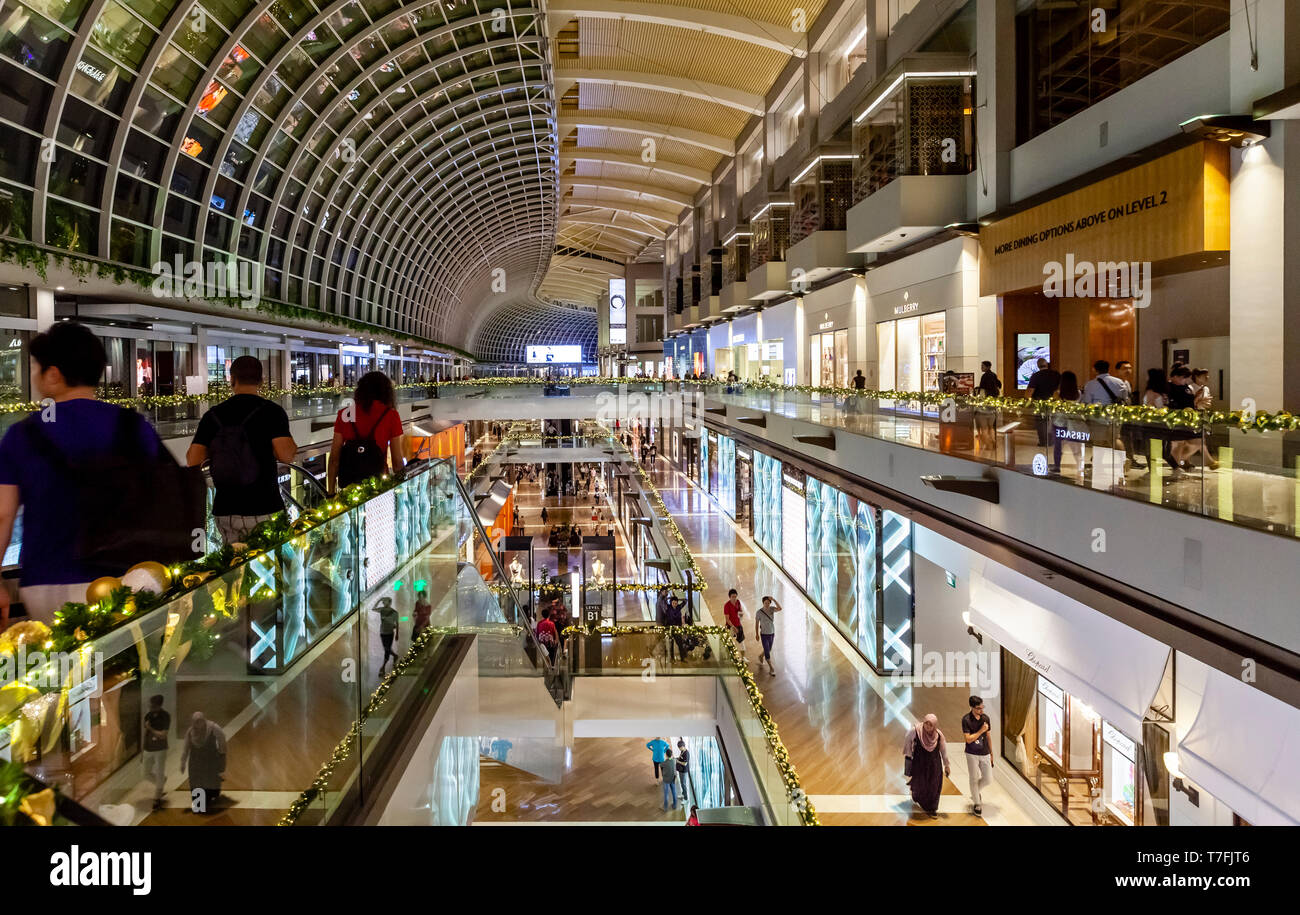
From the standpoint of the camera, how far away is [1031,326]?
50.9ft

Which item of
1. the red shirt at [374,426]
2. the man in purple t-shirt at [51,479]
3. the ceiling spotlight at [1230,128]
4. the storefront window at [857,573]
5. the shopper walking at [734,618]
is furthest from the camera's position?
the shopper walking at [734,618]

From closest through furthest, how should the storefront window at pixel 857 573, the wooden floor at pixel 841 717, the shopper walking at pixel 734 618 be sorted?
the wooden floor at pixel 841 717, the storefront window at pixel 857 573, the shopper walking at pixel 734 618

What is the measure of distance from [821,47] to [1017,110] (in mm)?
11863

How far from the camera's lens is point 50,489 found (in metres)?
3.12

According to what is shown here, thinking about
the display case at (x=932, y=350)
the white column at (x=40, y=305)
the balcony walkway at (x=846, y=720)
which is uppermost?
the white column at (x=40, y=305)

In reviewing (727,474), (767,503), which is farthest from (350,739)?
(727,474)

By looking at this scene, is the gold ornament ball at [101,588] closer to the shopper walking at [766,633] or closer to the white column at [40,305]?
the shopper walking at [766,633]

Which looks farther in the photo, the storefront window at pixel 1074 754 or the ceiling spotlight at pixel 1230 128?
the storefront window at pixel 1074 754

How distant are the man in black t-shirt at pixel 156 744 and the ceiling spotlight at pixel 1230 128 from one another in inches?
428

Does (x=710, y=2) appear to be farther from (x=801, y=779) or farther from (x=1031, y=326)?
(x=801, y=779)

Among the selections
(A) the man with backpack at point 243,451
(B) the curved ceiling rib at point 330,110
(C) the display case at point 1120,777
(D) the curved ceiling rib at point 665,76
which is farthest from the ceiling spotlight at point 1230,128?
(D) the curved ceiling rib at point 665,76

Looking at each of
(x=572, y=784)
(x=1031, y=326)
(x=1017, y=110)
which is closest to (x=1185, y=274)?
(x=1031, y=326)

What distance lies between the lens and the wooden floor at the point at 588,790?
12.7 m

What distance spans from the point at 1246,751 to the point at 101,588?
7972 mm
